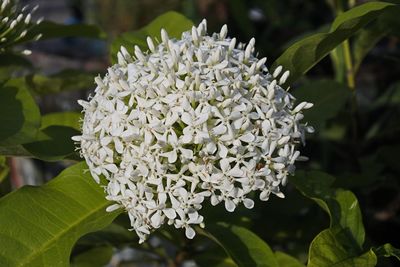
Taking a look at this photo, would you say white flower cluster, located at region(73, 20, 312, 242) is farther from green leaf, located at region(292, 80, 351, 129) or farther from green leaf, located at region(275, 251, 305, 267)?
green leaf, located at region(292, 80, 351, 129)

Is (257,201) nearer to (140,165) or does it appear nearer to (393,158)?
(393,158)

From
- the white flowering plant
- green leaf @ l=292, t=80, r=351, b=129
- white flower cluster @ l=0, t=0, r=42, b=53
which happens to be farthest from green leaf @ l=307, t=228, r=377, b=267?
white flower cluster @ l=0, t=0, r=42, b=53

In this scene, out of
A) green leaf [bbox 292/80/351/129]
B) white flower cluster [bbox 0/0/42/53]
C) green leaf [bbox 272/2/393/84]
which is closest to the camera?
green leaf [bbox 272/2/393/84]

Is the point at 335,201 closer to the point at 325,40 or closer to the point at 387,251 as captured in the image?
the point at 387,251

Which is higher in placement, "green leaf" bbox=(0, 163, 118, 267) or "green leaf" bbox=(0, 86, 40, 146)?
"green leaf" bbox=(0, 86, 40, 146)

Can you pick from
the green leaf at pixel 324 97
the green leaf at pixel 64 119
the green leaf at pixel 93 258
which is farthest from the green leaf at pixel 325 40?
the green leaf at pixel 93 258

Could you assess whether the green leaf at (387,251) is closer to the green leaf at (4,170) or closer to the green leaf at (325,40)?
the green leaf at (325,40)

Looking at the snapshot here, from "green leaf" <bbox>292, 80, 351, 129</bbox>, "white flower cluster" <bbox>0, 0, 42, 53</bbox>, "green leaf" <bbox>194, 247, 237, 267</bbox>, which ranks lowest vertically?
"green leaf" <bbox>194, 247, 237, 267</bbox>
